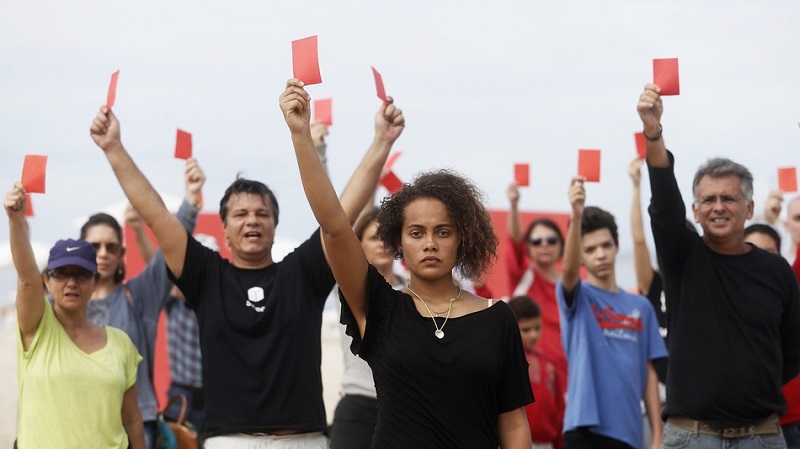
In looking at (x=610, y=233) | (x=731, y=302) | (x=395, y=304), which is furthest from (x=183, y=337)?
(x=395, y=304)

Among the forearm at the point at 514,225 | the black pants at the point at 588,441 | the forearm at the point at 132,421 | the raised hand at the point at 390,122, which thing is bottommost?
the black pants at the point at 588,441

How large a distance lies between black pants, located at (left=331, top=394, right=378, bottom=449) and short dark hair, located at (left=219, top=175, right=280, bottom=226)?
143 cm

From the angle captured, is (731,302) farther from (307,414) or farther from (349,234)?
(349,234)

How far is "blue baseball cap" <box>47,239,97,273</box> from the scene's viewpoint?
595cm

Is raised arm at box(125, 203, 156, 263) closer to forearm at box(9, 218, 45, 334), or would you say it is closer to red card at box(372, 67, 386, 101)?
forearm at box(9, 218, 45, 334)

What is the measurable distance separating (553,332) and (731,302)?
2.34 metres

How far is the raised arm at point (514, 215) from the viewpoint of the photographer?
27.7ft

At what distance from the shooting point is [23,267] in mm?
5652

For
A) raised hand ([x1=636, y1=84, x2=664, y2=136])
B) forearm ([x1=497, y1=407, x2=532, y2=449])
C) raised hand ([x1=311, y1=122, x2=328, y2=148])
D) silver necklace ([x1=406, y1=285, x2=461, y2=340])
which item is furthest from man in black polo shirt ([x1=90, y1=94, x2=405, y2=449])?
forearm ([x1=497, y1=407, x2=532, y2=449])

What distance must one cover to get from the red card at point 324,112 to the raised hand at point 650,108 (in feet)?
6.45

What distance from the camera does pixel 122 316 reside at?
270 inches

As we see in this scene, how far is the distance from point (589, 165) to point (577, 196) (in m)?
0.28

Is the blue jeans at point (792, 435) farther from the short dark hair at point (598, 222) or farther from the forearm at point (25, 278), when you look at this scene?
the forearm at point (25, 278)

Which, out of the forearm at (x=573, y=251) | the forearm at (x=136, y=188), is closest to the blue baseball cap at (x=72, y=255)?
the forearm at (x=136, y=188)
